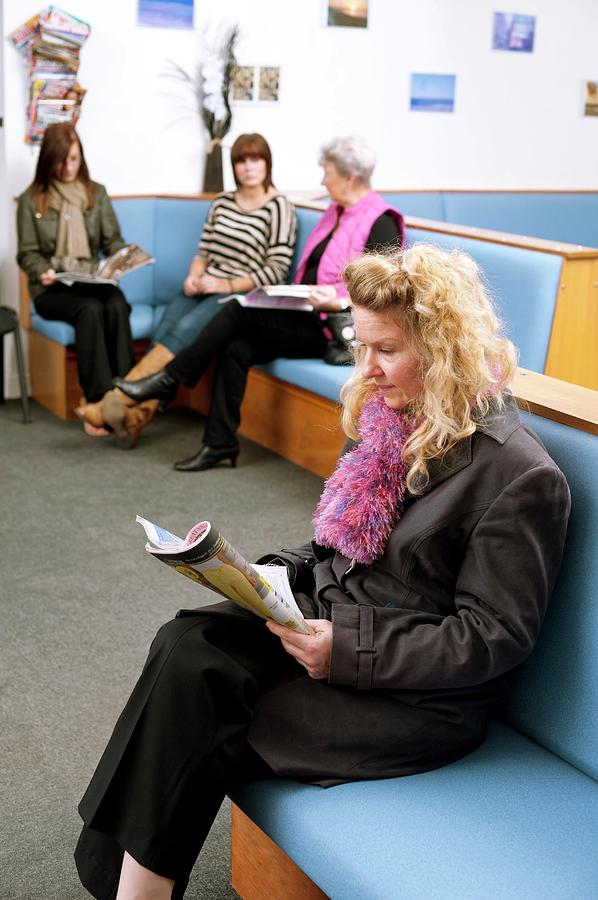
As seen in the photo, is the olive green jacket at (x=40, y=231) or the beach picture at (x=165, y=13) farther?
the beach picture at (x=165, y=13)

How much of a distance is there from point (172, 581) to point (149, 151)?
2.93 metres

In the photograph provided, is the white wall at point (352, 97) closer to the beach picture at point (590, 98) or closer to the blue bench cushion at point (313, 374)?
the beach picture at point (590, 98)

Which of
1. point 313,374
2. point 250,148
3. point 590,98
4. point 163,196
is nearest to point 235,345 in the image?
point 313,374

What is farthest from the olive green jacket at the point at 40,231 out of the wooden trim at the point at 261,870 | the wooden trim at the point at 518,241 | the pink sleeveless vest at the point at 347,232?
the wooden trim at the point at 261,870

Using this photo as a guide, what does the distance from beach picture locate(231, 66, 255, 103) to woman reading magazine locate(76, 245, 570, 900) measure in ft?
13.7

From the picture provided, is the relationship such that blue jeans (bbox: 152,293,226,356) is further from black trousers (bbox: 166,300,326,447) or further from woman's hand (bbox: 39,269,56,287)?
woman's hand (bbox: 39,269,56,287)

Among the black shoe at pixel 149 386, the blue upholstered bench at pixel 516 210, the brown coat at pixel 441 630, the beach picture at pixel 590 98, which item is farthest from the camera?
the beach picture at pixel 590 98

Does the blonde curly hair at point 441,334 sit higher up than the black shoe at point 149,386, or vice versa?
the blonde curly hair at point 441,334

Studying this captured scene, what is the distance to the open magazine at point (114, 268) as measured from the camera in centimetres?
470

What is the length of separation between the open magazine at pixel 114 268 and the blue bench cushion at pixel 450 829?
3.37 meters

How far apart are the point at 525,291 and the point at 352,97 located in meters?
2.67

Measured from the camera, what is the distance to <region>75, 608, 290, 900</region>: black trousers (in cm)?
158

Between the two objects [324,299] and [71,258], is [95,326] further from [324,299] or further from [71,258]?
[324,299]

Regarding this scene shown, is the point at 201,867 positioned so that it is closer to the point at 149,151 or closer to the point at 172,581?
the point at 172,581
